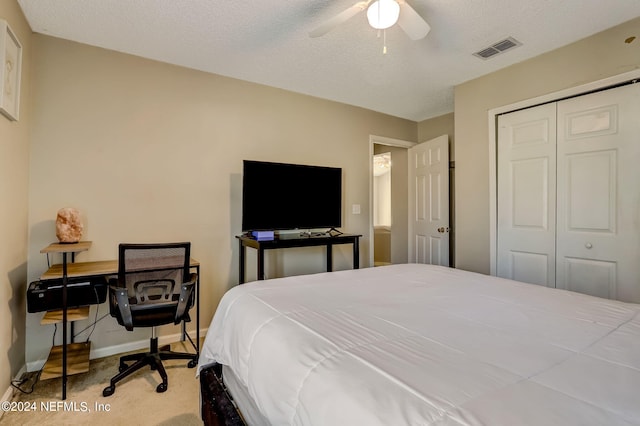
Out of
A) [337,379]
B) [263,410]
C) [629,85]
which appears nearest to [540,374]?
[337,379]

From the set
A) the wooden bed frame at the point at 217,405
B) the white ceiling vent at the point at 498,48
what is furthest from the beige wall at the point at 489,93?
the wooden bed frame at the point at 217,405

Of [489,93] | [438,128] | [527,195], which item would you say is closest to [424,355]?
[527,195]

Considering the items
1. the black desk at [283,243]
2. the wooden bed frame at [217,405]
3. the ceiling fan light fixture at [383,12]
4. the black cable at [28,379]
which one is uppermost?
the ceiling fan light fixture at [383,12]

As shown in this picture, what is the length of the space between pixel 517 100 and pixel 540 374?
9.22 ft

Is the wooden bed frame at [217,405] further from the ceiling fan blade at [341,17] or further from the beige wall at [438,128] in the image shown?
the beige wall at [438,128]

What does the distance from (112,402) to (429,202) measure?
366cm

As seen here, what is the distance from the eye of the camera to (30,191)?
232 cm

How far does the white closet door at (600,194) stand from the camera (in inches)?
90.0

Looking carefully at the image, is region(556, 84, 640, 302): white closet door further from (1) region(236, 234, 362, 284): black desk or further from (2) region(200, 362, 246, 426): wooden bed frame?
(2) region(200, 362, 246, 426): wooden bed frame

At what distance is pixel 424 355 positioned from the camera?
89cm

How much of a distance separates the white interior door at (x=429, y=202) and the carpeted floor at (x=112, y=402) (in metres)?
3.00

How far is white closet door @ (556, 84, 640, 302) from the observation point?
229cm

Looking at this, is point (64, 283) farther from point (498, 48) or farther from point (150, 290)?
point (498, 48)

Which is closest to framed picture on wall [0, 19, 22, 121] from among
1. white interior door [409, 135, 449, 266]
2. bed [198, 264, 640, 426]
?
bed [198, 264, 640, 426]
